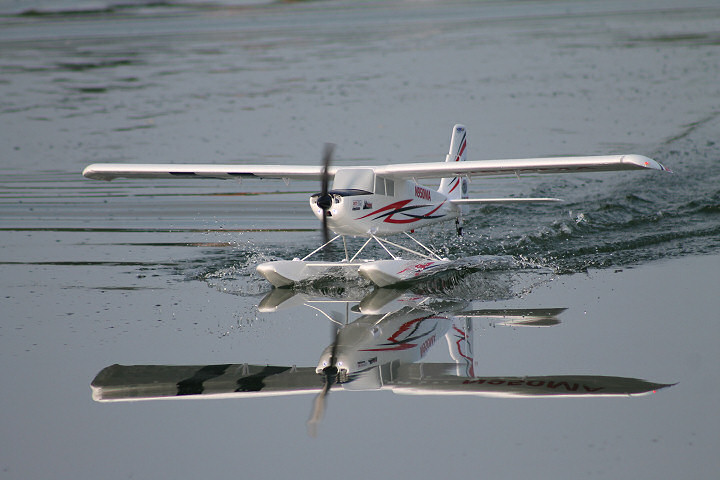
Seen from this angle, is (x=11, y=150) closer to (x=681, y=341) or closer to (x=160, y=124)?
(x=160, y=124)

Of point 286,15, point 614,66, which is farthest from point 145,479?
point 286,15

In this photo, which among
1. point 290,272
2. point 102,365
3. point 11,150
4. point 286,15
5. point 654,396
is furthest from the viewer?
point 286,15

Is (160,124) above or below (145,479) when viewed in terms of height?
above

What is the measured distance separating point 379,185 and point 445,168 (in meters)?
0.95

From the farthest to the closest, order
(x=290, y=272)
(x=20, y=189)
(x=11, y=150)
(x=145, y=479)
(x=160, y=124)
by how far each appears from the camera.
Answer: (x=160, y=124) < (x=11, y=150) < (x=20, y=189) < (x=290, y=272) < (x=145, y=479)

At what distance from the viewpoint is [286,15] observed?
182ft

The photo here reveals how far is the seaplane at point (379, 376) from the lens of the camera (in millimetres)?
7699

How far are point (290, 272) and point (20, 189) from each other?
10.1m

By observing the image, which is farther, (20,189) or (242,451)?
(20,189)

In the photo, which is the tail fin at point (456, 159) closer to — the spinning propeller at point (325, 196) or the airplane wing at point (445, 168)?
the airplane wing at point (445, 168)

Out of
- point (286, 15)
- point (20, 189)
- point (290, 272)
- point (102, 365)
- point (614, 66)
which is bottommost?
point (102, 365)

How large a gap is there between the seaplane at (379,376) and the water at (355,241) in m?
0.15

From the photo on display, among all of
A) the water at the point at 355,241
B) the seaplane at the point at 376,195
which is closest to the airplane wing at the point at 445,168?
the seaplane at the point at 376,195

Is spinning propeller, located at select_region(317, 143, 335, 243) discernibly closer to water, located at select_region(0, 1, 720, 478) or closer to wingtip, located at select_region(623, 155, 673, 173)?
water, located at select_region(0, 1, 720, 478)
